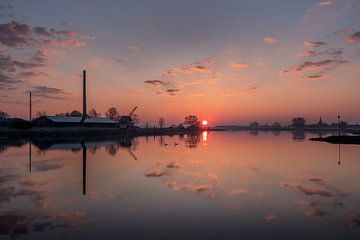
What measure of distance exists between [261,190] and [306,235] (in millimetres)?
8527

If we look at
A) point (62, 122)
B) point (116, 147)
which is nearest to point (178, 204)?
point (116, 147)

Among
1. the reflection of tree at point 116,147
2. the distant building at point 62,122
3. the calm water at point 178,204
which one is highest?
the distant building at point 62,122

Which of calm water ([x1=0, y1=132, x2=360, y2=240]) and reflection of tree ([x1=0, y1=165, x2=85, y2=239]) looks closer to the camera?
calm water ([x1=0, y1=132, x2=360, y2=240])

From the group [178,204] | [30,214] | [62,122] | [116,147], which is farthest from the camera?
[62,122]

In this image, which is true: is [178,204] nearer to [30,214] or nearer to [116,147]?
[30,214]

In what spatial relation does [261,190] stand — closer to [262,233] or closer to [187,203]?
[187,203]

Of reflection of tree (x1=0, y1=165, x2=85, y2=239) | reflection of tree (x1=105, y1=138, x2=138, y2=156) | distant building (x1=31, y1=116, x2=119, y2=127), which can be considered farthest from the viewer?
distant building (x1=31, y1=116, x2=119, y2=127)

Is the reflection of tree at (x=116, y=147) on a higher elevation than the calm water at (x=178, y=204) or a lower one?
higher

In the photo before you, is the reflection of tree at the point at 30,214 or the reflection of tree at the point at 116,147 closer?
the reflection of tree at the point at 30,214

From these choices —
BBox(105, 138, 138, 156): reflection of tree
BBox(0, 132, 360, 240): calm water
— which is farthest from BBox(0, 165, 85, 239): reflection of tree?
BBox(105, 138, 138, 156): reflection of tree

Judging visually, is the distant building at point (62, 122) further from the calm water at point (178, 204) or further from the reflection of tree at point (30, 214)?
the reflection of tree at point (30, 214)

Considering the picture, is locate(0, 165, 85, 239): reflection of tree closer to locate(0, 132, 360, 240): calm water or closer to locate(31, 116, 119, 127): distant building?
locate(0, 132, 360, 240): calm water

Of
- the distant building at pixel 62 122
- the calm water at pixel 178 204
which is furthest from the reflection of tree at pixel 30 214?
the distant building at pixel 62 122

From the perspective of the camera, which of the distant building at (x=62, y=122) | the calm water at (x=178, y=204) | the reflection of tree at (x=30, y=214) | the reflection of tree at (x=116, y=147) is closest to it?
the calm water at (x=178, y=204)
